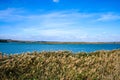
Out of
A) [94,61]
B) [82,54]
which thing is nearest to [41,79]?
[94,61]

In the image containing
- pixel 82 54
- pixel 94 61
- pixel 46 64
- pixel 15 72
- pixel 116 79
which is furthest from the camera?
pixel 82 54

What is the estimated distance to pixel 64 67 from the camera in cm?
1163

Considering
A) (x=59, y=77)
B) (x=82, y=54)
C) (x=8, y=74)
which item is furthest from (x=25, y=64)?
(x=82, y=54)

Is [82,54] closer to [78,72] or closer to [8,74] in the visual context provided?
[78,72]

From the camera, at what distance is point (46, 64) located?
1205 cm

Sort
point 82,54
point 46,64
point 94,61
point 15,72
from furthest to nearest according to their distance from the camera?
point 82,54, point 94,61, point 46,64, point 15,72

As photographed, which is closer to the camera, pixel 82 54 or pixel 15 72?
pixel 15 72

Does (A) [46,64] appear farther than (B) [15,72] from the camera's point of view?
Yes

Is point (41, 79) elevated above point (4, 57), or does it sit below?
below

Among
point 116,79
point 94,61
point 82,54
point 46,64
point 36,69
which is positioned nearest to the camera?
point 116,79

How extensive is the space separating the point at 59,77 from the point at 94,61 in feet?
13.7

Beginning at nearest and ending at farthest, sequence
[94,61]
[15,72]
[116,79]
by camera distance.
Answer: [116,79] → [15,72] → [94,61]

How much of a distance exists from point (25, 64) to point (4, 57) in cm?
153

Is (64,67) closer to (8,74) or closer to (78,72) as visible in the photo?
(78,72)
